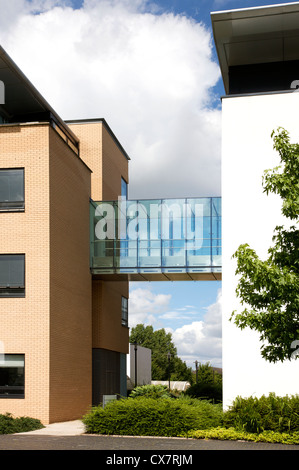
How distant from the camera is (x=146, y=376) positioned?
2414 inches

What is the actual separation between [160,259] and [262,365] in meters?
8.61

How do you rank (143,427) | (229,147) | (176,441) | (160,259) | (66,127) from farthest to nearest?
(66,127), (160,259), (229,147), (143,427), (176,441)

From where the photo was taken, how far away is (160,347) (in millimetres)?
101000

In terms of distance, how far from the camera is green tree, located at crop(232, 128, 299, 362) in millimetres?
15750

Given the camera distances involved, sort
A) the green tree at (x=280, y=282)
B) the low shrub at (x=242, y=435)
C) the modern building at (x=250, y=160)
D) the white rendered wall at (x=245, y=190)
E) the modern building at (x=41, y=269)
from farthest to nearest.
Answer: the modern building at (x=41, y=269), the white rendered wall at (x=245, y=190), the modern building at (x=250, y=160), the low shrub at (x=242, y=435), the green tree at (x=280, y=282)

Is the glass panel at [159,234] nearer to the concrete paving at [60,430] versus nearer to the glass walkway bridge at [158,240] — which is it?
the glass walkway bridge at [158,240]

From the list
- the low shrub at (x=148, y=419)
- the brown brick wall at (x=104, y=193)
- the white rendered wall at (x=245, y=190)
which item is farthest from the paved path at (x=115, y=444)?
the brown brick wall at (x=104, y=193)

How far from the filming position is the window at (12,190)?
2539 cm

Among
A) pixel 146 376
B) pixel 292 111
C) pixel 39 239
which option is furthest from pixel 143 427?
pixel 146 376

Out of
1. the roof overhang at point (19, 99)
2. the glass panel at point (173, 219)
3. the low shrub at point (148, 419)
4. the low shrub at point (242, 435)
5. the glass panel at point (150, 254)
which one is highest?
the roof overhang at point (19, 99)

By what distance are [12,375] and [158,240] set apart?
9.49 meters

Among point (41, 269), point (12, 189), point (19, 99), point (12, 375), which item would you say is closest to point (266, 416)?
point (12, 375)

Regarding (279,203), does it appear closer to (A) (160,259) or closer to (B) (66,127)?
(A) (160,259)

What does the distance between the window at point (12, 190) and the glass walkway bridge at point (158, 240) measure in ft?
19.7
